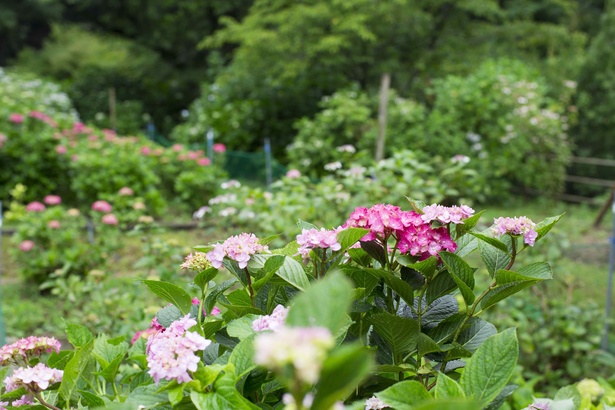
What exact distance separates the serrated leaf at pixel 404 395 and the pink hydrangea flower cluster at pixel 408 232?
237 mm

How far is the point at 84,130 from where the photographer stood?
273 inches

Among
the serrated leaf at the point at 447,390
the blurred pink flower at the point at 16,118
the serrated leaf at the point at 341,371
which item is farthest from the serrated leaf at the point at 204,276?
the blurred pink flower at the point at 16,118

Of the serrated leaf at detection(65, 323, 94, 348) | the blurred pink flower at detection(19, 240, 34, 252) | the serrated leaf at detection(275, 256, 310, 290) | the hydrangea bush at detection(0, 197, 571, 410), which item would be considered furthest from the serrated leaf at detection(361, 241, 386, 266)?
the blurred pink flower at detection(19, 240, 34, 252)

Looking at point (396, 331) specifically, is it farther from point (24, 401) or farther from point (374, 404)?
point (24, 401)

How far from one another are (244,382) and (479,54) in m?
9.31

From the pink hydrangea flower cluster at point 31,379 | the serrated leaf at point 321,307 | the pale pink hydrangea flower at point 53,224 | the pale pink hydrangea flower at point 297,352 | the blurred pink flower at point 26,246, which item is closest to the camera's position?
the pale pink hydrangea flower at point 297,352

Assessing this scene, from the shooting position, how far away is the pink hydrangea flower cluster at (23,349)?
97cm

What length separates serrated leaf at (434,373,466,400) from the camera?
74cm

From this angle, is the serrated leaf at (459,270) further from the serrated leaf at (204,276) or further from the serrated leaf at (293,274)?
the serrated leaf at (204,276)

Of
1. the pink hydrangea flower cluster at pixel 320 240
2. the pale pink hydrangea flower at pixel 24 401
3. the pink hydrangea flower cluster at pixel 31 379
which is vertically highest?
the pink hydrangea flower cluster at pixel 320 240

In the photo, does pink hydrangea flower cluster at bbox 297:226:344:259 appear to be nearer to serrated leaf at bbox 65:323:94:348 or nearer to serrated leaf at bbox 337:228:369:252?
serrated leaf at bbox 337:228:369:252

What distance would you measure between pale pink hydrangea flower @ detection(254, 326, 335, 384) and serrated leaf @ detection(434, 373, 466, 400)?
0.38 meters

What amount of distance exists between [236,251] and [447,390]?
13.1 inches

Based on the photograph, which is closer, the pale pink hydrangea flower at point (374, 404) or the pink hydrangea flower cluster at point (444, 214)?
the pale pink hydrangea flower at point (374, 404)
